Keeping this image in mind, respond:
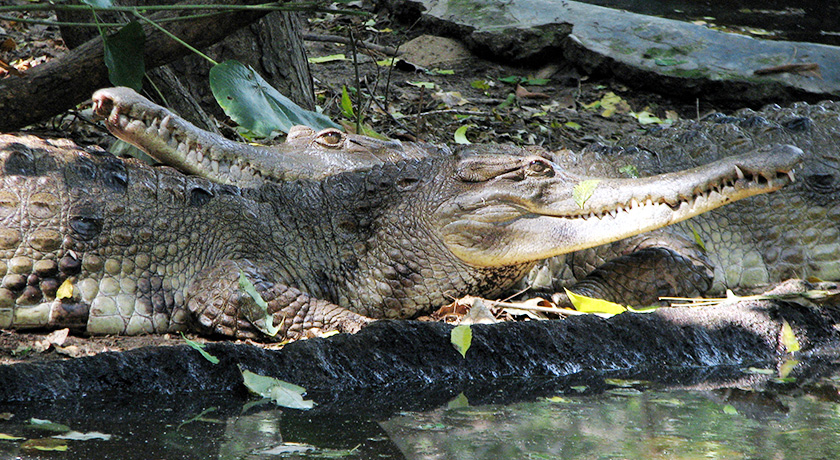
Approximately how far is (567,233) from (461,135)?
2.58 meters

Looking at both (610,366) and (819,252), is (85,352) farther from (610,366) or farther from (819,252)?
(819,252)

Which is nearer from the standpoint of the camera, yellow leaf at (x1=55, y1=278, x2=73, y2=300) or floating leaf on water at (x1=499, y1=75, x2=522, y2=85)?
yellow leaf at (x1=55, y1=278, x2=73, y2=300)

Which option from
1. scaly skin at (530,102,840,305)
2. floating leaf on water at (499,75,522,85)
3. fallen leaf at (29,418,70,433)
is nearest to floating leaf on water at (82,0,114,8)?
fallen leaf at (29,418,70,433)

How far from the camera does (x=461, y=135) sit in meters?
6.11

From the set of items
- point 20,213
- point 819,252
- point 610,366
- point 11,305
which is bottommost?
point 819,252

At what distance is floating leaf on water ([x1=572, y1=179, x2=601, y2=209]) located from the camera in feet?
12.0

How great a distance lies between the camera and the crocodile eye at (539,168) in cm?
377

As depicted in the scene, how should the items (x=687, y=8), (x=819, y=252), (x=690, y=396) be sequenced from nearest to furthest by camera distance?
(x=690, y=396) < (x=819, y=252) < (x=687, y=8)

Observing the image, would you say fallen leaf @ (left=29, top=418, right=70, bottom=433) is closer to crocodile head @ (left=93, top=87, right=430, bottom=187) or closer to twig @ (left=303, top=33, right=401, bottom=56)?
crocodile head @ (left=93, top=87, right=430, bottom=187)

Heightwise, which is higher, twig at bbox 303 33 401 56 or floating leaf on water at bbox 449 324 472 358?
twig at bbox 303 33 401 56

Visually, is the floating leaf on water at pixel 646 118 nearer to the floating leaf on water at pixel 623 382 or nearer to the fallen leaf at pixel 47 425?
the floating leaf on water at pixel 623 382

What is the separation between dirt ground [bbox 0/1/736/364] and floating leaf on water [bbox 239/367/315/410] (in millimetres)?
3448

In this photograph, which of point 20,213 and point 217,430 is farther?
point 20,213

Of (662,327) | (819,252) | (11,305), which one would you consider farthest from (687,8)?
(11,305)
